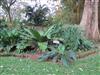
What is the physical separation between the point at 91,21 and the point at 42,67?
6007 mm

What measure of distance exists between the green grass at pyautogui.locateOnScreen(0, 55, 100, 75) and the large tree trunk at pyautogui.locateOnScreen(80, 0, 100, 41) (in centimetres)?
442

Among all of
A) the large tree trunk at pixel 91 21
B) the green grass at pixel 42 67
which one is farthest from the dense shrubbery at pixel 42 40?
the large tree trunk at pixel 91 21

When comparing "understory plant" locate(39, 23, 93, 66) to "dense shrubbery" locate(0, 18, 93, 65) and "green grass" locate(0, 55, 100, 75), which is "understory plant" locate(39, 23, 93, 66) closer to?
"dense shrubbery" locate(0, 18, 93, 65)

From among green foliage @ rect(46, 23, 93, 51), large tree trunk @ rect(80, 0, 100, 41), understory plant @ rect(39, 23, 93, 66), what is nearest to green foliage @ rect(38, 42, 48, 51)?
understory plant @ rect(39, 23, 93, 66)

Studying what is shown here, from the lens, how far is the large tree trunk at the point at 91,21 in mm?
13500

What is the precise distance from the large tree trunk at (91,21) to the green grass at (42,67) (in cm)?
442

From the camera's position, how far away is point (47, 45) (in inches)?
396

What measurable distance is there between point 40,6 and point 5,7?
2351mm

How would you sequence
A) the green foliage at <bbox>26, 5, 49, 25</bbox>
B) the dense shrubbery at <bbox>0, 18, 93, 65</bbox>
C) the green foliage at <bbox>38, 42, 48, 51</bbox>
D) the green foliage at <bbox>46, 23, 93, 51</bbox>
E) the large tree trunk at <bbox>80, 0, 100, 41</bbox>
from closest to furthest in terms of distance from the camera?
the green foliage at <bbox>38, 42, 48, 51</bbox> < the dense shrubbery at <bbox>0, 18, 93, 65</bbox> < the green foliage at <bbox>46, 23, 93, 51</bbox> < the large tree trunk at <bbox>80, 0, 100, 41</bbox> < the green foliage at <bbox>26, 5, 49, 25</bbox>

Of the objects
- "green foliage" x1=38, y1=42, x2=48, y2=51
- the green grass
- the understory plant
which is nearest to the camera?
the green grass

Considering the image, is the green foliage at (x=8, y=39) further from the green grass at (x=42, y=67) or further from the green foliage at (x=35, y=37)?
the green grass at (x=42, y=67)

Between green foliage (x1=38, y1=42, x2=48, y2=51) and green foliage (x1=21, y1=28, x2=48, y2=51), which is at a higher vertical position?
green foliage (x1=21, y1=28, x2=48, y2=51)

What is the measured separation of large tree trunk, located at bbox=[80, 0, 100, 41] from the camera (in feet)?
44.3

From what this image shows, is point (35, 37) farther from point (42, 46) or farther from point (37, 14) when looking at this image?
point (37, 14)
